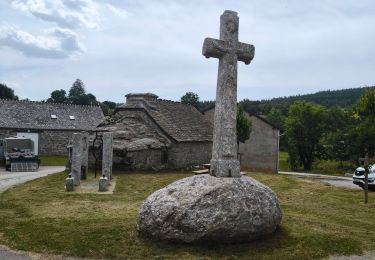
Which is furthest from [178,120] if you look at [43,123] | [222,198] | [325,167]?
[325,167]

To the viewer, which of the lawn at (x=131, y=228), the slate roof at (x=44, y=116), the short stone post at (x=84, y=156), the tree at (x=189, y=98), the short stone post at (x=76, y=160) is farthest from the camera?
the tree at (x=189, y=98)

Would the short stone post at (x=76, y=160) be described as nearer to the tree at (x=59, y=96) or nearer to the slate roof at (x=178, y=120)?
the slate roof at (x=178, y=120)

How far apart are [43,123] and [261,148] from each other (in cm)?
2247

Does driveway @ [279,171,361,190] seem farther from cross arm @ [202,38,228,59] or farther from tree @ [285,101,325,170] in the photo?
cross arm @ [202,38,228,59]

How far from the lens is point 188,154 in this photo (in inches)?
1098

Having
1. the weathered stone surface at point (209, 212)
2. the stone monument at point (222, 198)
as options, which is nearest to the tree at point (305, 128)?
the stone monument at point (222, 198)

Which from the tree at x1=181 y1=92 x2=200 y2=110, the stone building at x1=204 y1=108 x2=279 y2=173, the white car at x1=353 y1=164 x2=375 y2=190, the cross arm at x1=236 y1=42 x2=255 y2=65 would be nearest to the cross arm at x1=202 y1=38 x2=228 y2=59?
the cross arm at x1=236 y1=42 x2=255 y2=65

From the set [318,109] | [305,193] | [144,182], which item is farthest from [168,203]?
[318,109]

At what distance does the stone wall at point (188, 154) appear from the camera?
26567mm

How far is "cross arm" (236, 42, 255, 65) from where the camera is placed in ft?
32.4

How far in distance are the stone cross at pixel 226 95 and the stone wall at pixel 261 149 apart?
27.9 meters

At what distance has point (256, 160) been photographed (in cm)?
3844

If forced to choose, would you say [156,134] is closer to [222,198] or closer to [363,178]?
[363,178]

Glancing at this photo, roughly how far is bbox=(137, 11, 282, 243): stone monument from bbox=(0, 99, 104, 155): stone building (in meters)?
34.6
